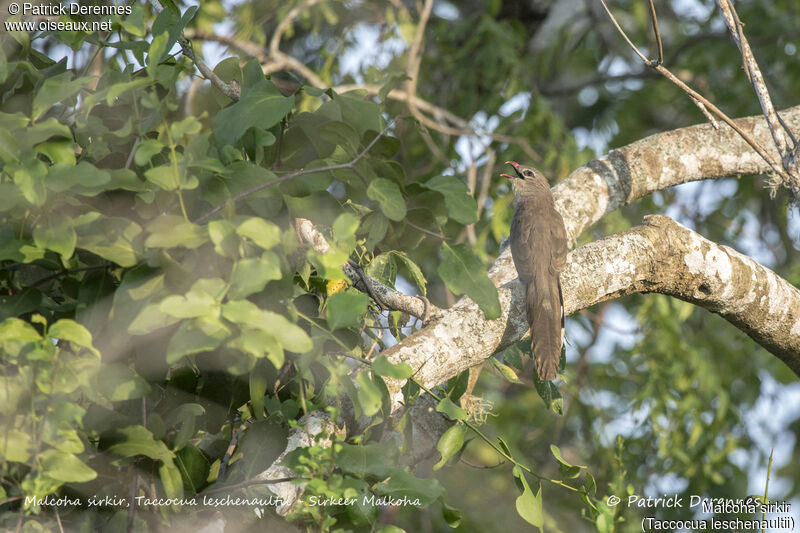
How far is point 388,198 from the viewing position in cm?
183

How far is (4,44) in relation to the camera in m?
2.10

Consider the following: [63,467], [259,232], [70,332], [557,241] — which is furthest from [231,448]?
[557,241]

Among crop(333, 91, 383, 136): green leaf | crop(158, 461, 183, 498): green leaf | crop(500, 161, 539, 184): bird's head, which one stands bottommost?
crop(158, 461, 183, 498): green leaf

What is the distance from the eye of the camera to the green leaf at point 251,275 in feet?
4.47

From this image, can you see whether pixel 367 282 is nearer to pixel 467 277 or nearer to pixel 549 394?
pixel 467 277

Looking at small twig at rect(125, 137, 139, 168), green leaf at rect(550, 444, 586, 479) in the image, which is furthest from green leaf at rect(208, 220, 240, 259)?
green leaf at rect(550, 444, 586, 479)

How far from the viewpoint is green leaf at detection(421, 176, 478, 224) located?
183cm

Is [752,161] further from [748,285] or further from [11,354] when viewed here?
[11,354]

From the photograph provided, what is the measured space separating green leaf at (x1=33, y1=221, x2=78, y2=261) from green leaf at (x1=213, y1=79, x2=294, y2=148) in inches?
18.2

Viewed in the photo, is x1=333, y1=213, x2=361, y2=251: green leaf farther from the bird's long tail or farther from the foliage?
the bird's long tail

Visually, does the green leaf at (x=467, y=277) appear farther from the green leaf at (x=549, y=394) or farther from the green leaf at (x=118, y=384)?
the green leaf at (x=549, y=394)

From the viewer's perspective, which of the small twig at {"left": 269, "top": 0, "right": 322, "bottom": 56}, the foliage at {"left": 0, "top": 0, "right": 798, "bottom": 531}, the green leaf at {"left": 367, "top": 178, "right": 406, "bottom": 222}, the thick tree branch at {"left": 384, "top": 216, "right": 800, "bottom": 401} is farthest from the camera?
the small twig at {"left": 269, "top": 0, "right": 322, "bottom": 56}

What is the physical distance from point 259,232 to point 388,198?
1.60 feet

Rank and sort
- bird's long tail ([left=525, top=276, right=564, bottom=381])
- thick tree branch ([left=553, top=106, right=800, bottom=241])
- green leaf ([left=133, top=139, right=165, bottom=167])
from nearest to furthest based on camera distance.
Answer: green leaf ([left=133, top=139, right=165, bottom=167])
bird's long tail ([left=525, top=276, right=564, bottom=381])
thick tree branch ([left=553, top=106, right=800, bottom=241])
